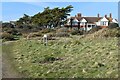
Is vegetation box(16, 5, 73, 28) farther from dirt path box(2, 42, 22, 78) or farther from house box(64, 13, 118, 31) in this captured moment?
dirt path box(2, 42, 22, 78)

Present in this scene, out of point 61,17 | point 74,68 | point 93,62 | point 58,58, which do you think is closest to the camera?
point 74,68

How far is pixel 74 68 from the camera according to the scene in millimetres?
11797

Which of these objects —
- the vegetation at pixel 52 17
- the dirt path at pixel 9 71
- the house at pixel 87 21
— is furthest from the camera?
the house at pixel 87 21

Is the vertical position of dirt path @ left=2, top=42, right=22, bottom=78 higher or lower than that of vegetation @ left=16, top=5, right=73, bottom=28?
lower

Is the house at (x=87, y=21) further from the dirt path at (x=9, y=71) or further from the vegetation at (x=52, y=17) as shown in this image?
the dirt path at (x=9, y=71)

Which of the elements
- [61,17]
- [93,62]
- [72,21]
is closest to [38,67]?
[93,62]

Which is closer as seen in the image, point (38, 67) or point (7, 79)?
point (7, 79)

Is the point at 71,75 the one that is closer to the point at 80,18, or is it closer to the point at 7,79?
the point at 7,79

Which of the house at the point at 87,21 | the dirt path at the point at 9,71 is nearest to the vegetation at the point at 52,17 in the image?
the house at the point at 87,21

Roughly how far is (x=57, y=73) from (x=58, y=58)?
382cm

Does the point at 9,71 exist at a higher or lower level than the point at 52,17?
lower

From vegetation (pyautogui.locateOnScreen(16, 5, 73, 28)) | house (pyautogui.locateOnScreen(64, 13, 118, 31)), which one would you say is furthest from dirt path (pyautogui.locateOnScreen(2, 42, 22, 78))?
house (pyautogui.locateOnScreen(64, 13, 118, 31))

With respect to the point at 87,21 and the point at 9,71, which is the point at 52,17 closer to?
the point at 87,21

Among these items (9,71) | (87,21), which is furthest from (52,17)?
(9,71)
